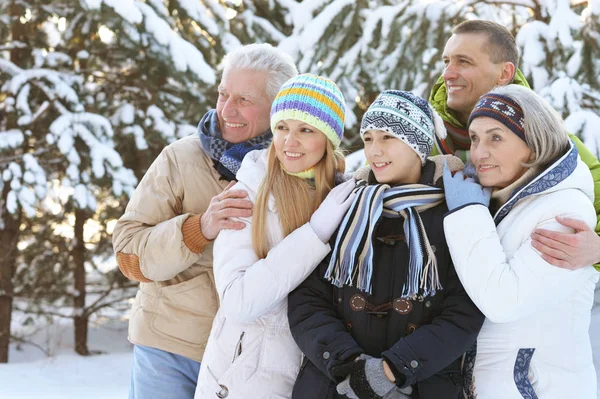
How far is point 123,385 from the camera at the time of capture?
22.0 ft

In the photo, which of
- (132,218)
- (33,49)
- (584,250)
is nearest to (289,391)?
(132,218)

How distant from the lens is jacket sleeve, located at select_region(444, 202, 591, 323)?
208 centimetres

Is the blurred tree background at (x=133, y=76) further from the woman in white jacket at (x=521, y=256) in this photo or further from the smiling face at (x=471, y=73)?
the woman in white jacket at (x=521, y=256)

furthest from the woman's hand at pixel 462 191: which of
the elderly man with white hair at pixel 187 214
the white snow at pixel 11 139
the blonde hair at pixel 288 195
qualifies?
the white snow at pixel 11 139

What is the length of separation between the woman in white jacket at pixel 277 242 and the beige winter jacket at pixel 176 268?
0.74 ft

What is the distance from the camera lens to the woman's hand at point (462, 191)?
2230 mm

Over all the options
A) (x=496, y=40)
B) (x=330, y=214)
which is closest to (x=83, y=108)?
(x=496, y=40)

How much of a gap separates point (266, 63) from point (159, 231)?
81 centimetres

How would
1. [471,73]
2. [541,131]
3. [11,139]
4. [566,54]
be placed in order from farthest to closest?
[11,139]
[566,54]
[471,73]
[541,131]

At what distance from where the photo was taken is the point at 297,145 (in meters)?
2.45

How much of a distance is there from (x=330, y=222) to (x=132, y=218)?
2.73 feet

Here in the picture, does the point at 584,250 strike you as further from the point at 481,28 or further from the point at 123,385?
the point at 123,385

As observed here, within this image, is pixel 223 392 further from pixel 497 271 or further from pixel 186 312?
pixel 497 271

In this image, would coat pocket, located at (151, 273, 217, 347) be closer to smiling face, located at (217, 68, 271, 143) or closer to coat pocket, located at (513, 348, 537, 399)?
smiling face, located at (217, 68, 271, 143)
